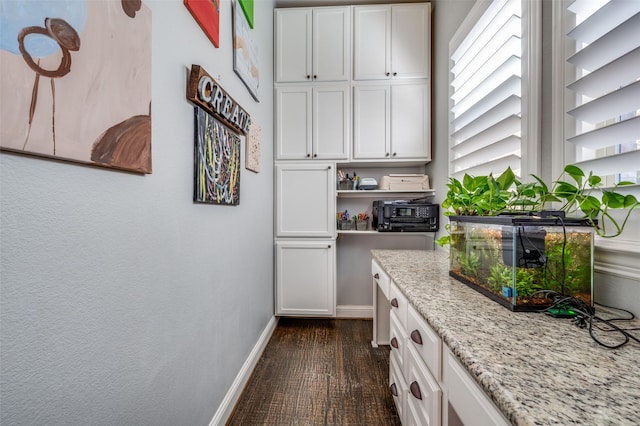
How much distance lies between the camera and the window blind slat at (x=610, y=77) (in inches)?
29.7

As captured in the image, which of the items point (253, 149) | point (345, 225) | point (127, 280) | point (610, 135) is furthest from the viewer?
point (345, 225)

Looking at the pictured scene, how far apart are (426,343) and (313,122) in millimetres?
2060

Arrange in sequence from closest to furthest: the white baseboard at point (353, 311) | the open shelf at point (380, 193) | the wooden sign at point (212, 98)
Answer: the wooden sign at point (212, 98)
the open shelf at point (380, 193)
the white baseboard at point (353, 311)

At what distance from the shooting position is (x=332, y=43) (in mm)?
2416

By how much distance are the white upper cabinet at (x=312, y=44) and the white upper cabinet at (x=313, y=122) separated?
4.9 inches

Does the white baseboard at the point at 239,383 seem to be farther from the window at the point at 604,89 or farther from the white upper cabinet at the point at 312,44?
the white upper cabinet at the point at 312,44

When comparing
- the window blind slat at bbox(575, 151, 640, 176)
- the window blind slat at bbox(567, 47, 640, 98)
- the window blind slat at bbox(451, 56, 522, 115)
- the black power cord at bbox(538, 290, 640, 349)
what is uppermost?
the window blind slat at bbox(451, 56, 522, 115)

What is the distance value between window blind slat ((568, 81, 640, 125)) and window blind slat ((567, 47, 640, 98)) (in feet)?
0.14

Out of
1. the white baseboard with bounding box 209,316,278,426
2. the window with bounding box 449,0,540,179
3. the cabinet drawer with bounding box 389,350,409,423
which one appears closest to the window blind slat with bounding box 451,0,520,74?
the window with bounding box 449,0,540,179

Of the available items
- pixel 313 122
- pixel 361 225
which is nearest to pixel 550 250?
pixel 361 225

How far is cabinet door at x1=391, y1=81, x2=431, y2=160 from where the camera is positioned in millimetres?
2373

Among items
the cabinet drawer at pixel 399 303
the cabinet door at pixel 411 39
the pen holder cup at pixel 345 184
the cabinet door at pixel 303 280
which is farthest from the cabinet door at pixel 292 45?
the cabinet drawer at pixel 399 303

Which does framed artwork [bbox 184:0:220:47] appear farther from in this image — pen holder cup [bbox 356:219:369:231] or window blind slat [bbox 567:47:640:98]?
pen holder cup [bbox 356:219:369:231]

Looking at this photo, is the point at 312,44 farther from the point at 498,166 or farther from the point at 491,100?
the point at 498,166
